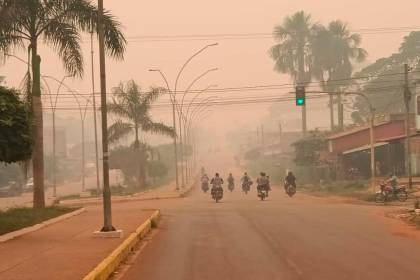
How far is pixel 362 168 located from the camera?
190 ft

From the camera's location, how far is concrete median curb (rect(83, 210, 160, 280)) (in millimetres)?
10508

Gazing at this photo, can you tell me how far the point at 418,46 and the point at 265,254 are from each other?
78.2 m

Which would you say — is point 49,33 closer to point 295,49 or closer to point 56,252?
point 56,252

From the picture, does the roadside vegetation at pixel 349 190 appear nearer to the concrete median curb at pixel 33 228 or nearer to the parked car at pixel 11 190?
the concrete median curb at pixel 33 228

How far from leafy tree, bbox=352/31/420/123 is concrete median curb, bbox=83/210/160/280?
223ft

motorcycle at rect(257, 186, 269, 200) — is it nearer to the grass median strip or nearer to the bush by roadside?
the bush by roadside

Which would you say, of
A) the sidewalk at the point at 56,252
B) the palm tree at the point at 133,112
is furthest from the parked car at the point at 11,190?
the sidewalk at the point at 56,252

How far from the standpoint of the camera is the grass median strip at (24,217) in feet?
61.5

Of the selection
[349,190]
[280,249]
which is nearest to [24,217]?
[280,249]

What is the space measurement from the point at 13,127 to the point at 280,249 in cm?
743

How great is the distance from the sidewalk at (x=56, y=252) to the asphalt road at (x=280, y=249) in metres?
0.77

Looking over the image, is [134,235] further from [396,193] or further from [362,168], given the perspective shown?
[362,168]

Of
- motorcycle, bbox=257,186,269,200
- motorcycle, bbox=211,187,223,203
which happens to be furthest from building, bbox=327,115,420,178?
motorcycle, bbox=211,187,223,203

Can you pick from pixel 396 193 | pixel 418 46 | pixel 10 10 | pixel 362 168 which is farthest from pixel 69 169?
pixel 10 10
